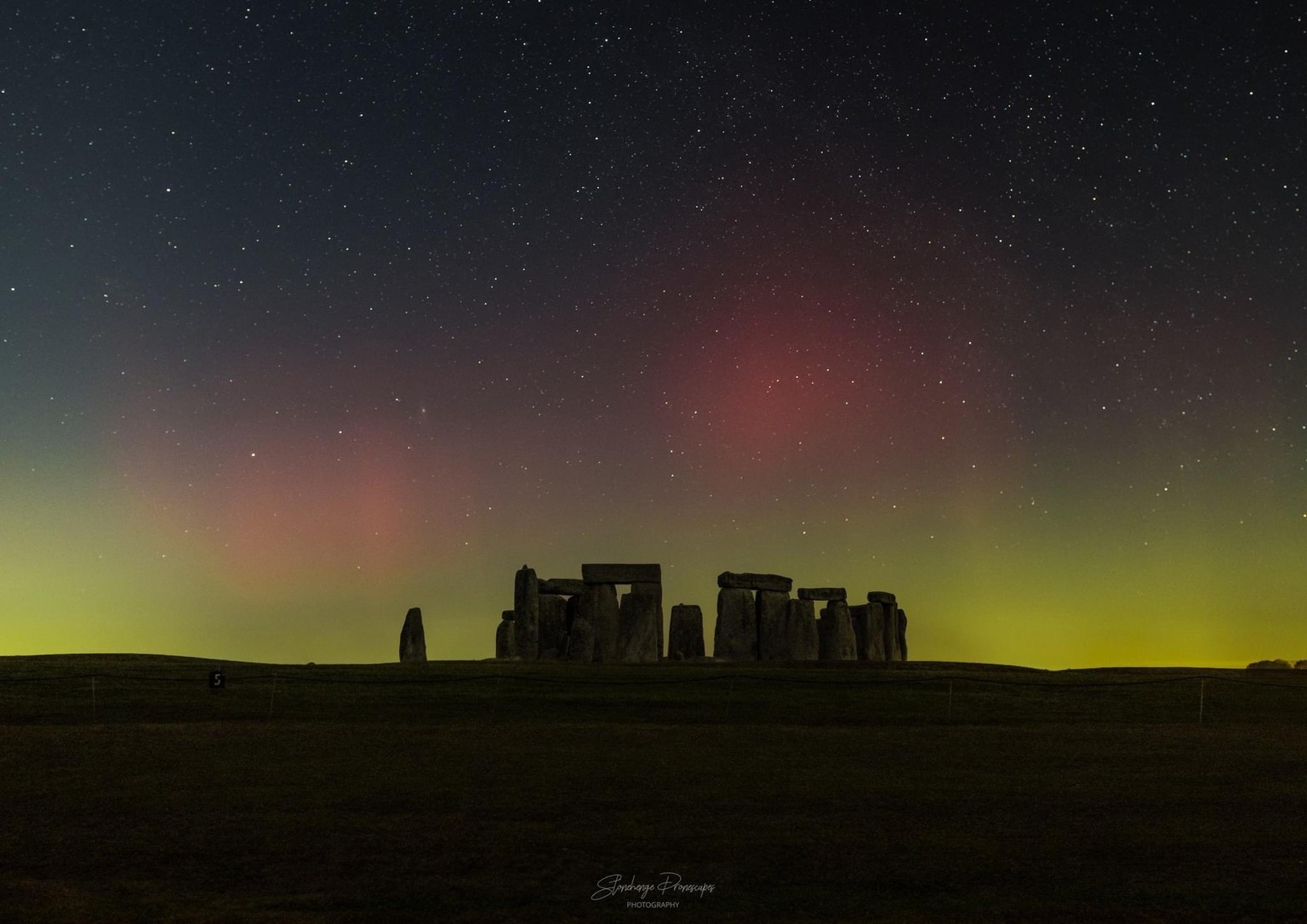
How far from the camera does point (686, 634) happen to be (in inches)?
1351

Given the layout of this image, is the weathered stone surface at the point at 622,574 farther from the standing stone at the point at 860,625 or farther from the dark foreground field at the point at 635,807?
the dark foreground field at the point at 635,807

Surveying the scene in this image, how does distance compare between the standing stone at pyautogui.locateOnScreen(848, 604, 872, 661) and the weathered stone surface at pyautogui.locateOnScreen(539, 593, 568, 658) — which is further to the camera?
the standing stone at pyautogui.locateOnScreen(848, 604, 872, 661)

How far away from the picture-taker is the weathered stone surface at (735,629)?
3384cm

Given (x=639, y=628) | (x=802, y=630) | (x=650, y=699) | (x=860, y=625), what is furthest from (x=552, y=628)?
(x=650, y=699)

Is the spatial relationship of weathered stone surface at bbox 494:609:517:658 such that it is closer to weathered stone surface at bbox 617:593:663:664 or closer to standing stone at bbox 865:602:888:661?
weathered stone surface at bbox 617:593:663:664

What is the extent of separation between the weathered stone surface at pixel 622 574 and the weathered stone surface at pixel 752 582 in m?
2.20

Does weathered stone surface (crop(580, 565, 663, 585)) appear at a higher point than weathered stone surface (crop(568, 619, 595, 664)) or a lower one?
higher

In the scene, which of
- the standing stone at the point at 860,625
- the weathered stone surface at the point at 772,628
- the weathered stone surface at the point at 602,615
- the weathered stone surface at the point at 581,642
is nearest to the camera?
the weathered stone surface at the point at 581,642

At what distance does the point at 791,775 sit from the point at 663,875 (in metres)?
5.27

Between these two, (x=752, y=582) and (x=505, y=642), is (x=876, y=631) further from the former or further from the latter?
(x=505, y=642)

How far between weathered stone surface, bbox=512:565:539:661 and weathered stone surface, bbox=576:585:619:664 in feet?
4.29

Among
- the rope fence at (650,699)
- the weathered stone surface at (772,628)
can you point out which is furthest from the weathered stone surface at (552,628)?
the rope fence at (650,699)

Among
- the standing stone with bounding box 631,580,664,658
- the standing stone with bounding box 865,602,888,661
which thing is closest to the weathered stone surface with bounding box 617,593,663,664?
the standing stone with bounding box 631,580,664,658

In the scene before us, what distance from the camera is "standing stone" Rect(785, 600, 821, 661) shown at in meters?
34.2
